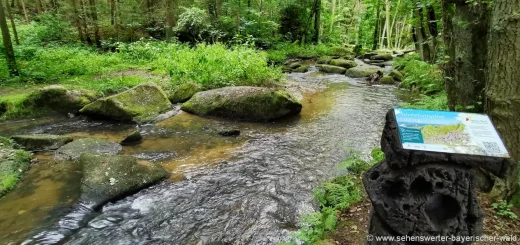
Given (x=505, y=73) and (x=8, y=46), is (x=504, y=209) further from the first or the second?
(x=8, y=46)

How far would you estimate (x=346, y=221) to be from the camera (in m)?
4.02

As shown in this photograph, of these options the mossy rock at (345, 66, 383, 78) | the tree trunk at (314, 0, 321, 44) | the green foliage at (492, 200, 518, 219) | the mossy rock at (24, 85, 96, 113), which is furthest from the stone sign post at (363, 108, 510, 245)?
the tree trunk at (314, 0, 321, 44)

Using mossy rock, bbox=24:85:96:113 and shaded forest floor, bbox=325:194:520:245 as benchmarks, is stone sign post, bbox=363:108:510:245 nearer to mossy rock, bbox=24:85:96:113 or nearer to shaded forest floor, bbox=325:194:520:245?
shaded forest floor, bbox=325:194:520:245

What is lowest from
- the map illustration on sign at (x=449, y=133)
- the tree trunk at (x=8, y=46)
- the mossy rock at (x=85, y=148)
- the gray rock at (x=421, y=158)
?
the mossy rock at (x=85, y=148)

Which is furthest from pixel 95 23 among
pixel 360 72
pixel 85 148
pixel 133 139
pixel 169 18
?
pixel 360 72

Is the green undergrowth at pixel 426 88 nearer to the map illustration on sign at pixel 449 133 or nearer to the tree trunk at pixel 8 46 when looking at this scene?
the map illustration on sign at pixel 449 133

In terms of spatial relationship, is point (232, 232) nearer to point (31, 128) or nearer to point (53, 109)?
point (31, 128)

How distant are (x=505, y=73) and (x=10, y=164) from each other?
292 inches

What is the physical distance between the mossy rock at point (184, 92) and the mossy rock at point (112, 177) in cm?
469

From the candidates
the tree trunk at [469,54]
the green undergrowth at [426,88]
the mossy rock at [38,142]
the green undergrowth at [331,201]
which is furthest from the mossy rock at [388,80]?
the mossy rock at [38,142]

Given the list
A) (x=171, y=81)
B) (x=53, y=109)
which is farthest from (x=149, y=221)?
(x=171, y=81)

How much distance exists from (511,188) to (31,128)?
374 inches

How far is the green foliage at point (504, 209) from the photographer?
146 inches

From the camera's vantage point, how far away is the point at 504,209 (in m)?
3.78
